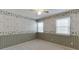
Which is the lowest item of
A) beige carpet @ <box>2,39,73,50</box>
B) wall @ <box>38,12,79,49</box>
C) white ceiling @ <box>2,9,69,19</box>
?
beige carpet @ <box>2,39,73,50</box>

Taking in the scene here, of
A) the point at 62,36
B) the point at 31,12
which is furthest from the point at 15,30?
the point at 62,36

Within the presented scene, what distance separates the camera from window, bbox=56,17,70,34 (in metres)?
1.43

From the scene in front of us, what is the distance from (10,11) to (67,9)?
111cm

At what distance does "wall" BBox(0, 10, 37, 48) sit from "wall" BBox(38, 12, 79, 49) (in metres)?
0.24

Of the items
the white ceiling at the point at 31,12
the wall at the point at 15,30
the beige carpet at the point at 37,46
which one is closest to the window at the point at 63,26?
the white ceiling at the point at 31,12

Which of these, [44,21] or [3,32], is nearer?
[3,32]

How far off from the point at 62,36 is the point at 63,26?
0.20 meters

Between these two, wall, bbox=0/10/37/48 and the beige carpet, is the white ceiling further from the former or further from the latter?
the beige carpet

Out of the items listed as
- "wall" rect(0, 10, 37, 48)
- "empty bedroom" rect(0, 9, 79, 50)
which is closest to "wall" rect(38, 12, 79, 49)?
"empty bedroom" rect(0, 9, 79, 50)

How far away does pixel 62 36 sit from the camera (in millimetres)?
1459

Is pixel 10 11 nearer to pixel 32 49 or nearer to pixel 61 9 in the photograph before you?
pixel 32 49

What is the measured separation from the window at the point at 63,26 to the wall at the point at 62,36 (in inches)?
2.3
